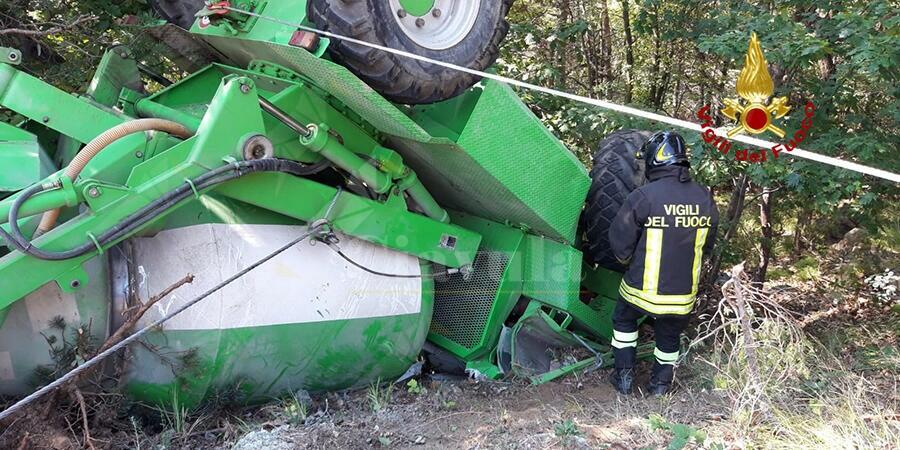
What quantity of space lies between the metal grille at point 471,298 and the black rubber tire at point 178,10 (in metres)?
2.15

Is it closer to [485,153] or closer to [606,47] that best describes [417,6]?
[485,153]

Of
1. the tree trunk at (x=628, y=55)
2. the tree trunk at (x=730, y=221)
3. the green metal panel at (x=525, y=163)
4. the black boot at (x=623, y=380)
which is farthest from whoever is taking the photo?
the tree trunk at (x=628, y=55)

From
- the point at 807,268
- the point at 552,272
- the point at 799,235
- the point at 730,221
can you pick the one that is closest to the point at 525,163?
the point at 552,272

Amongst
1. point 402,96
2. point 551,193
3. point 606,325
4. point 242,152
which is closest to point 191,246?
point 242,152

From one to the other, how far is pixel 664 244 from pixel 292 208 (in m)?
2.03

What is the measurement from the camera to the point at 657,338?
15.1 ft

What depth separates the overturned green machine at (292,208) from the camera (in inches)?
136

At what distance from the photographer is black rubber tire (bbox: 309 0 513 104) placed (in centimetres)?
348

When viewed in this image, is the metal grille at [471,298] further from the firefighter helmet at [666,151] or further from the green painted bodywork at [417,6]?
the green painted bodywork at [417,6]

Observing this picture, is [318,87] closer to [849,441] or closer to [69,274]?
[69,274]

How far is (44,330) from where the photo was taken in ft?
Result: 11.7

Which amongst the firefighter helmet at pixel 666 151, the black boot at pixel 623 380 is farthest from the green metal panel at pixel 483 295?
the firefighter helmet at pixel 666 151

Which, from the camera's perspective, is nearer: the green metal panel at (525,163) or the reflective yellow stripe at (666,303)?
the green metal panel at (525,163)

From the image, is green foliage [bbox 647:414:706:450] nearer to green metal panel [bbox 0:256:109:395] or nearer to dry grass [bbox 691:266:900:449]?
dry grass [bbox 691:266:900:449]
